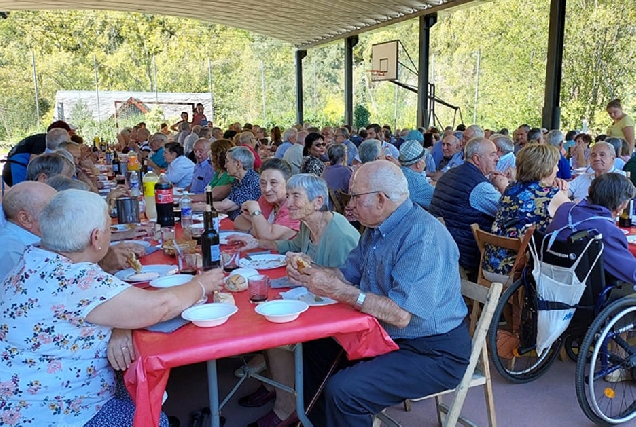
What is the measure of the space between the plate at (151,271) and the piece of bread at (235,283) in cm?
39

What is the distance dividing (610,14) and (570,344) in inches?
585

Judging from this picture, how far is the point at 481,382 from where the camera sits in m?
2.33

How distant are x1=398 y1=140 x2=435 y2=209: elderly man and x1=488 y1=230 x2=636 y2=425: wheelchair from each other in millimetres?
1553

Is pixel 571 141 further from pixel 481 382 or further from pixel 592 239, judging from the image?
pixel 481 382

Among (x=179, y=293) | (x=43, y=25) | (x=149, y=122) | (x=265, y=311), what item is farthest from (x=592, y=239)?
(x=43, y=25)

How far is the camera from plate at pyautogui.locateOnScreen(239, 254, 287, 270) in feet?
8.49

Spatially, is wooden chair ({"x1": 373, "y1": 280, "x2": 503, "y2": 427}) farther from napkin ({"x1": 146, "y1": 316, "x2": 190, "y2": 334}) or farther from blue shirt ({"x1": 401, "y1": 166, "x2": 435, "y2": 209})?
blue shirt ({"x1": 401, "y1": 166, "x2": 435, "y2": 209})

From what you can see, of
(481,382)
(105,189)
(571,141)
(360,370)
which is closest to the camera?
(360,370)

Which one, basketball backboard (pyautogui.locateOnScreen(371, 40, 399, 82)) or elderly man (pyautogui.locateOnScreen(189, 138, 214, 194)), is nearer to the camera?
elderly man (pyautogui.locateOnScreen(189, 138, 214, 194))

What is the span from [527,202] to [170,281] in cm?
212

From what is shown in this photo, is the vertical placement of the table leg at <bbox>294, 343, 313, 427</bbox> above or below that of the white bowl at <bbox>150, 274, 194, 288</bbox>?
below

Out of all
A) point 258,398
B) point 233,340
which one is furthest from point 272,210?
point 233,340

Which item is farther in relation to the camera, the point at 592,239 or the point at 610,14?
the point at 610,14

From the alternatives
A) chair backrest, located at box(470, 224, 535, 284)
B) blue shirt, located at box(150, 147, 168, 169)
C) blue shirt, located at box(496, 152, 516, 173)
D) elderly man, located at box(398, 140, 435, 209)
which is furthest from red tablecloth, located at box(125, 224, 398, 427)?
blue shirt, located at box(150, 147, 168, 169)
